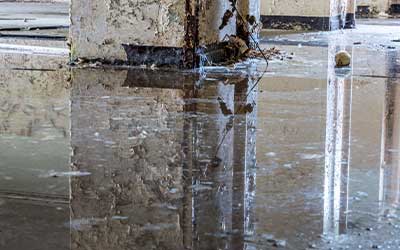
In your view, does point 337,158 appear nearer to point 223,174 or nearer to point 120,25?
point 223,174

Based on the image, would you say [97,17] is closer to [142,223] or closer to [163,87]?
[163,87]

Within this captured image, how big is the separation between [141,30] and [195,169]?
8.31ft

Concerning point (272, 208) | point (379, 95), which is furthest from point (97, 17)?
point (272, 208)

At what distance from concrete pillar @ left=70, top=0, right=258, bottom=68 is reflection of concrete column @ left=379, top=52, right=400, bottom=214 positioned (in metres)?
1.28

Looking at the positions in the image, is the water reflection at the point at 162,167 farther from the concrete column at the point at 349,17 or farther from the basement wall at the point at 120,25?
the concrete column at the point at 349,17

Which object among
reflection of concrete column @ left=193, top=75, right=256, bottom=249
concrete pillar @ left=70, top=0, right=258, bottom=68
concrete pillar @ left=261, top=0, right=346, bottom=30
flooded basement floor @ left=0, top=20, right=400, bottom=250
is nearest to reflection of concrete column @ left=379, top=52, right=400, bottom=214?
flooded basement floor @ left=0, top=20, right=400, bottom=250

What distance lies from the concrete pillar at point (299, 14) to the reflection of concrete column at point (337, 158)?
5676 millimetres

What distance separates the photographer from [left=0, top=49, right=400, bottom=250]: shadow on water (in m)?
1.49

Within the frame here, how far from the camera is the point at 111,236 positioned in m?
1.47

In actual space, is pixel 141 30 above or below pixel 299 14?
below

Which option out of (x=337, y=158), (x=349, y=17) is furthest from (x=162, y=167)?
(x=349, y=17)

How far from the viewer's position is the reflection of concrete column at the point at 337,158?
5.24 ft

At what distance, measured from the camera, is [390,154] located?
224 cm

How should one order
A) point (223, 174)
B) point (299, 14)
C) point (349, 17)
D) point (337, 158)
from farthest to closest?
point (349, 17) → point (299, 14) → point (337, 158) → point (223, 174)
